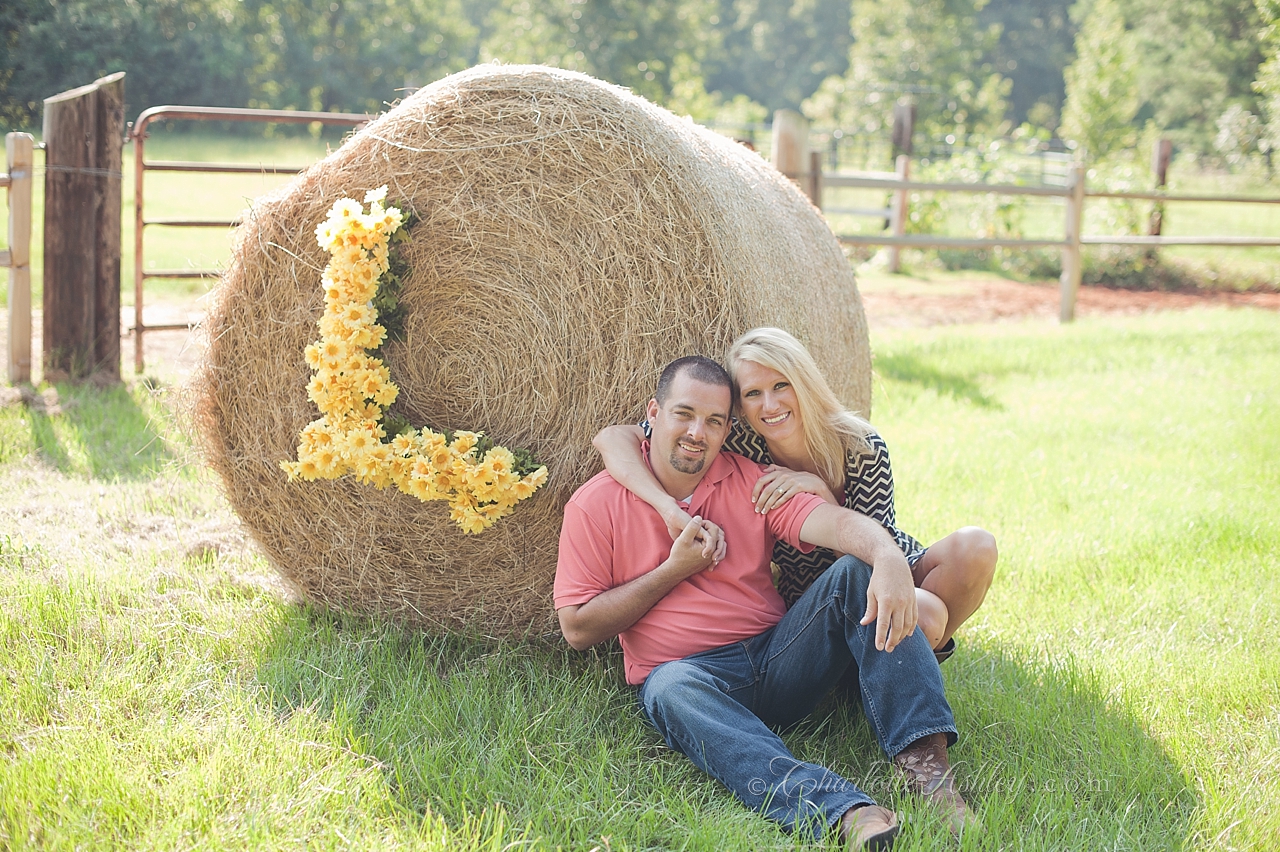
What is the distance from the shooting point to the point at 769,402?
9.84ft

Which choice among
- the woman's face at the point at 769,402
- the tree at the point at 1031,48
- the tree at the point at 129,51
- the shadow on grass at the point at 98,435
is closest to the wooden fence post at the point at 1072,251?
the woman's face at the point at 769,402

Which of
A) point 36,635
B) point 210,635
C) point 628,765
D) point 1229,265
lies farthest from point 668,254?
point 1229,265

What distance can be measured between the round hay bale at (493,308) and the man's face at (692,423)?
1.17 feet

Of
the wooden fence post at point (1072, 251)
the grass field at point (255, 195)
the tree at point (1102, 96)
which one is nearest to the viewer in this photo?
the wooden fence post at point (1072, 251)

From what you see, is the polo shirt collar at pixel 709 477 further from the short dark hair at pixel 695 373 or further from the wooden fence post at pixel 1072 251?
the wooden fence post at pixel 1072 251

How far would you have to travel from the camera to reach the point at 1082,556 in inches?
171

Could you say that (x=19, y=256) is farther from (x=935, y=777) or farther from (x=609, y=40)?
(x=609, y=40)

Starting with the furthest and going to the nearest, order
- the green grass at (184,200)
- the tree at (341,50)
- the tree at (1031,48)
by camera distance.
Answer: the tree at (1031,48) → the tree at (341,50) → the green grass at (184,200)

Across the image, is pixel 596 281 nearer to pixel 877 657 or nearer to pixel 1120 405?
pixel 877 657

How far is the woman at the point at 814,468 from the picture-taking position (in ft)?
9.53

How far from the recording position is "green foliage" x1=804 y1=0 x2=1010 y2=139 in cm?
3322

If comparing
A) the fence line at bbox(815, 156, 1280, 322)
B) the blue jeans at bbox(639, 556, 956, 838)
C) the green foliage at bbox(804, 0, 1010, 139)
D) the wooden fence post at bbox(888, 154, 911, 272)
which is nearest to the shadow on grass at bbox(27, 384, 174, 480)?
the blue jeans at bbox(639, 556, 956, 838)

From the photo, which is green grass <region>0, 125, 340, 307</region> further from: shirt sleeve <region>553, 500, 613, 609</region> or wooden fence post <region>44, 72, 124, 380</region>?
shirt sleeve <region>553, 500, 613, 609</region>

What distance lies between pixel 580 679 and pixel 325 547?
3.51 ft
